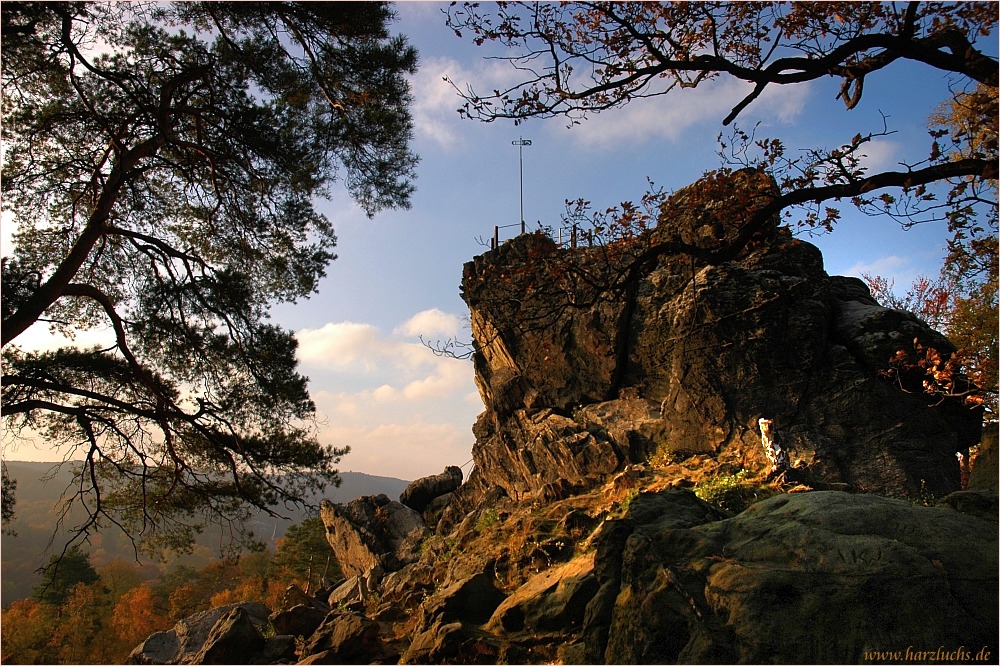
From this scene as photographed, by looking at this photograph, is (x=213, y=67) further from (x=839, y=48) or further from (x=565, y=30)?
(x=839, y=48)

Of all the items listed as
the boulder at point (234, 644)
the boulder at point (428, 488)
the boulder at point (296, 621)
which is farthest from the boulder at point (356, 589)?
the boulder at point (428, 488)

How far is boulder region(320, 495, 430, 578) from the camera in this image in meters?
21.5

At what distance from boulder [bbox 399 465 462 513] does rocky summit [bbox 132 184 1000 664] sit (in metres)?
0.13

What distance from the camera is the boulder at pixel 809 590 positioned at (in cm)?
434

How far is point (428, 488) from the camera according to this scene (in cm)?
2670

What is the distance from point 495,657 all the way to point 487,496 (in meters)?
17.1

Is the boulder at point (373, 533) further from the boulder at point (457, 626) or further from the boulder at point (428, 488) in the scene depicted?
the boulder at point (457, 626)

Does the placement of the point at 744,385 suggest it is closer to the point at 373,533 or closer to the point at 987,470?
the point at 987,470

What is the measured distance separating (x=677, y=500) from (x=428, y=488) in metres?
20.2

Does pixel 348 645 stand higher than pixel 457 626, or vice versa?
pixel 457 626

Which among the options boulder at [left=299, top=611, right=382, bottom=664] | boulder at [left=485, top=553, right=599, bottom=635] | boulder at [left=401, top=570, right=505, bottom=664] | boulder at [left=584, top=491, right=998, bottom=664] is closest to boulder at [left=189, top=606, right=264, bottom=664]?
boulder at [left=299, top=611, right=382, bottom=664]

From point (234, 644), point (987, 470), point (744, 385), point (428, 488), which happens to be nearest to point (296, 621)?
point (234, 644)

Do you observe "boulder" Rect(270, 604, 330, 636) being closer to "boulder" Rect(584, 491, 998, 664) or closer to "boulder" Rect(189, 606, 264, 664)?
"boulder" Rect(189, 606, 264, 664)

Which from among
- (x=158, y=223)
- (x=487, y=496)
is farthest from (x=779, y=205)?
(x=487, y=496)
